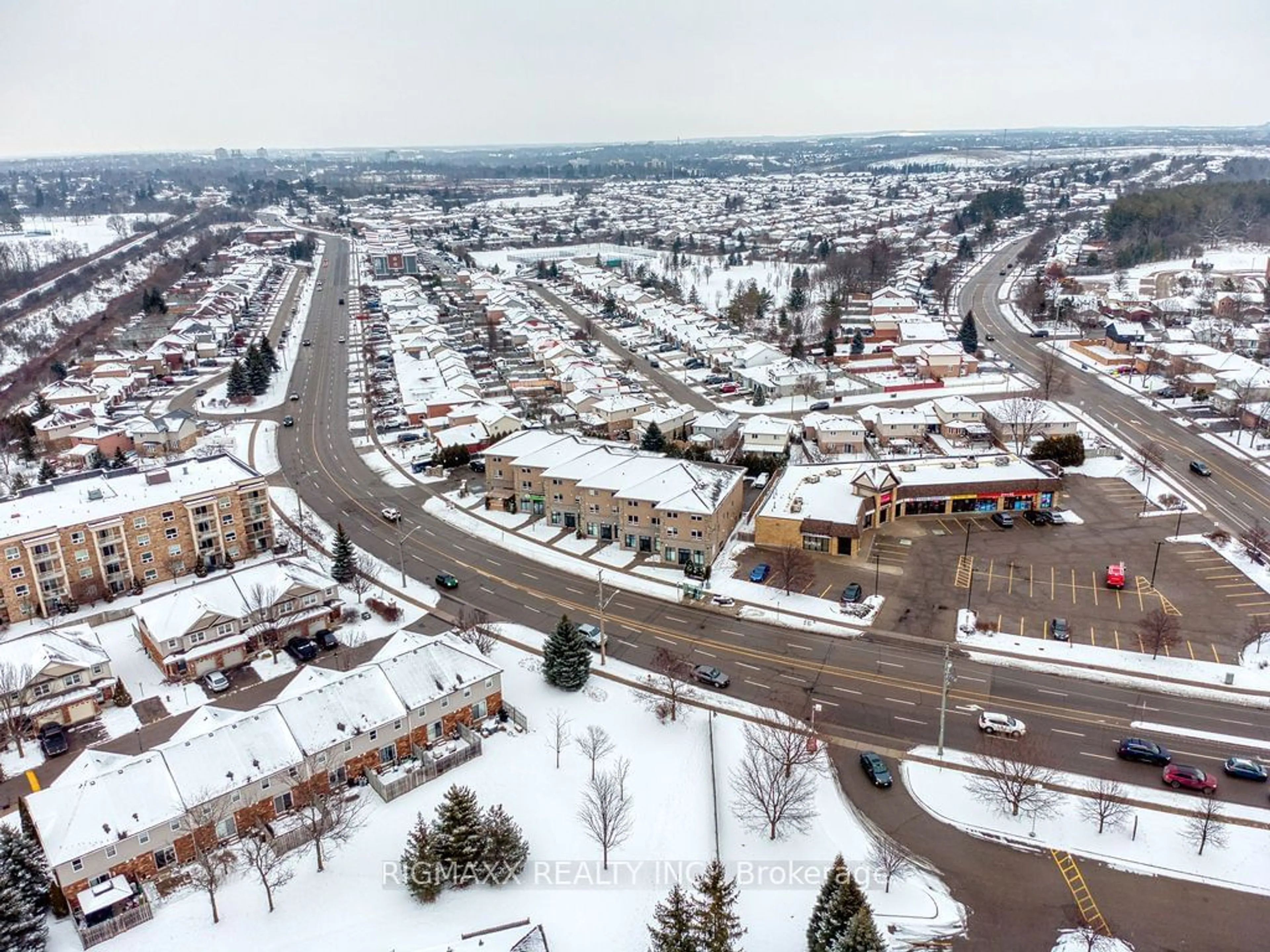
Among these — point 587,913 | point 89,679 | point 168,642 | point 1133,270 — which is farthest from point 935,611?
point 1133,270

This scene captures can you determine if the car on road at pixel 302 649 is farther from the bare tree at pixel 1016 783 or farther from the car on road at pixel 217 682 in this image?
the bare tree at pixel 1016 783

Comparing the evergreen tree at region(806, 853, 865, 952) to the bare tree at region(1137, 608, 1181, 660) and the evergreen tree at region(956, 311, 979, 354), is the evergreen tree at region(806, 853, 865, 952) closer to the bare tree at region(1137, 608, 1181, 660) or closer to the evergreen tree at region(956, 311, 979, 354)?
the bare tree at region(1137, 608, 1181, 660)

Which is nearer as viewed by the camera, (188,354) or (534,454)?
(534,454)

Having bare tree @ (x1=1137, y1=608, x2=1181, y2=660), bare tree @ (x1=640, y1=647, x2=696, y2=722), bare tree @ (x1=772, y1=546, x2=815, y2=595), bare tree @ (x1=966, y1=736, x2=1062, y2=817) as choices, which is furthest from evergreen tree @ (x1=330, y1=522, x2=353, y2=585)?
bare tree @ (x1=1137, y1=608, x2=1181, y2=660)

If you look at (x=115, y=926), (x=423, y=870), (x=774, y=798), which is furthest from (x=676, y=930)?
(x=115, y=926)

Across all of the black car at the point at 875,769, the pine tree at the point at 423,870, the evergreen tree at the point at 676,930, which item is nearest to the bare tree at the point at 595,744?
the pine tree at the point at 423,870

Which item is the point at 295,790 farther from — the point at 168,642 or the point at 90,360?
the point at 90,360

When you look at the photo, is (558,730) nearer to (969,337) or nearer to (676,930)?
(676,930)
